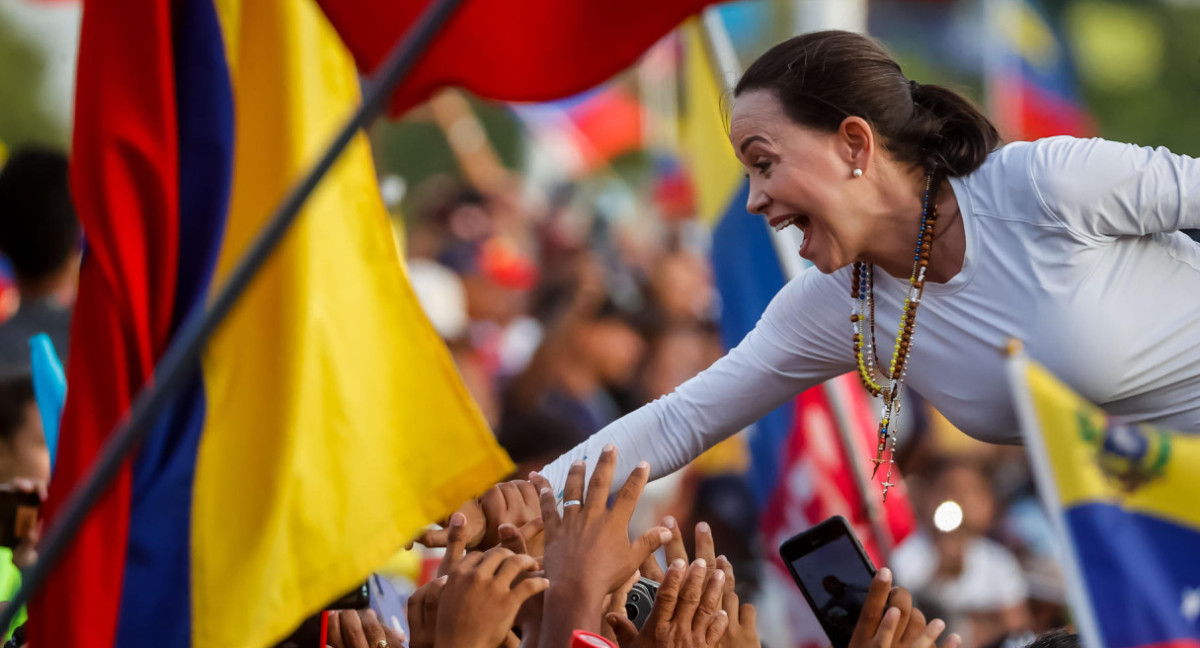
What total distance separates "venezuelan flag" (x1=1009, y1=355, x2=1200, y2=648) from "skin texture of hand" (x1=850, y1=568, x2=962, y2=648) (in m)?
0.79

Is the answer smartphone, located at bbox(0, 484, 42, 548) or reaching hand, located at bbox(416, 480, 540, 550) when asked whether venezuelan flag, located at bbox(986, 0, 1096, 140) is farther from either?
smartphone, located at bbox(0, 484, 42, 548)

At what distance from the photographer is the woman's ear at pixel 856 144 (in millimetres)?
2564

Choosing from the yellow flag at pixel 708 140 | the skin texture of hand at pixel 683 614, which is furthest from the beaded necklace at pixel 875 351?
the yellow flag at pixel 708 140

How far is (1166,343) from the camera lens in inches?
96.0

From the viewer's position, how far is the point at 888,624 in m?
2.30

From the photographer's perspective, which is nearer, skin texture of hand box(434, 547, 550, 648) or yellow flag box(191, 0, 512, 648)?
skin texture of hand box(434, 547, 550, 648)

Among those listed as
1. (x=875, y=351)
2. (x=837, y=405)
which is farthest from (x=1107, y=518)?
(x=837, y=405)

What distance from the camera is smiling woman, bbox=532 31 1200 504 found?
2.41 m

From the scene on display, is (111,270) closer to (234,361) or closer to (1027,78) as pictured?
(234,361)

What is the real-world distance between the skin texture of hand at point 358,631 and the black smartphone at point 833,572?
2.66 ft

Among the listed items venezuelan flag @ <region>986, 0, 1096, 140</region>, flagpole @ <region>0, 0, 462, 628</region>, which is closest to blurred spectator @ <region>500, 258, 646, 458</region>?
flagpole @ <region>0, 0, 462, 628</region>

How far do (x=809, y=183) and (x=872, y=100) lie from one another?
0.20 metres

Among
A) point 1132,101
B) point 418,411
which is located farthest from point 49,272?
point 1132,101

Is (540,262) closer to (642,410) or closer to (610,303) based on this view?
(610,303)
